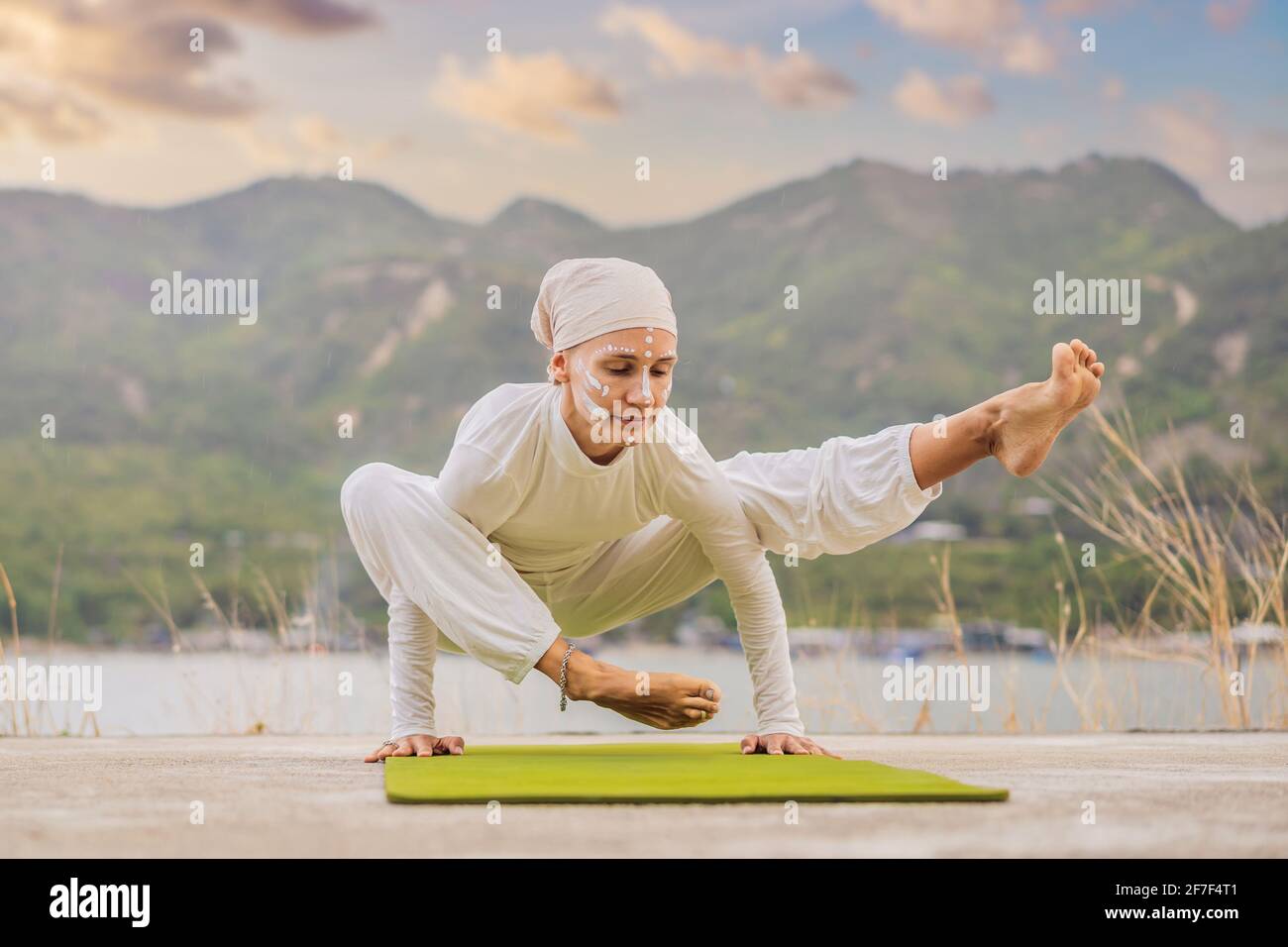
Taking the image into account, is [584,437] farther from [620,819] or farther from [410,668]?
[620,819]

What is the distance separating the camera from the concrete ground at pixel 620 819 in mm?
1608

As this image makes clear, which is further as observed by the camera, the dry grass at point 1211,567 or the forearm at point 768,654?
the dry grass at point 1211,567

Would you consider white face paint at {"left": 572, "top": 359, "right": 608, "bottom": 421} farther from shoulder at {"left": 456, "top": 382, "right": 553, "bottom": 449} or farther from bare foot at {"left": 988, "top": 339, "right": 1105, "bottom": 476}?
bare foot at {"left": 988, "top": 339, "right": 1105, "bottom": 476}

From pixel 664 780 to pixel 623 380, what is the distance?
799mm

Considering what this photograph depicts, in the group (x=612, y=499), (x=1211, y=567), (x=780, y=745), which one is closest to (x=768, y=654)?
(x=780, y=745)

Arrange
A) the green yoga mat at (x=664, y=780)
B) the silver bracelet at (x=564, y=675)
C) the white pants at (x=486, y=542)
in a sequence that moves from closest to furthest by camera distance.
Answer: the green yoga mat at (x=664, y=780), the silver bracelet at (x=564, y=675), the white pants at (x=486, y=542)

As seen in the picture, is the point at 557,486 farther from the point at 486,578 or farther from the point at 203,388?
the point at 203,388

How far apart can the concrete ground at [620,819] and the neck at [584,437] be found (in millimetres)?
748

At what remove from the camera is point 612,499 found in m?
2.86

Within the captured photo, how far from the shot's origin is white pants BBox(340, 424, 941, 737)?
105 inches

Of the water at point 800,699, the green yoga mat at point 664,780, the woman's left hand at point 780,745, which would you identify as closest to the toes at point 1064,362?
the green yoga mat at point 664,780

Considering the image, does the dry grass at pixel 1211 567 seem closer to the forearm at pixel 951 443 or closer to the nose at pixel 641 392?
the forearm at pixel 951 443

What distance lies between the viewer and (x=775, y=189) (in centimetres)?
5950

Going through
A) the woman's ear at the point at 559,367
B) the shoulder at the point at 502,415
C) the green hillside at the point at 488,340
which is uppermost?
the green hillside at the point at 488,340
